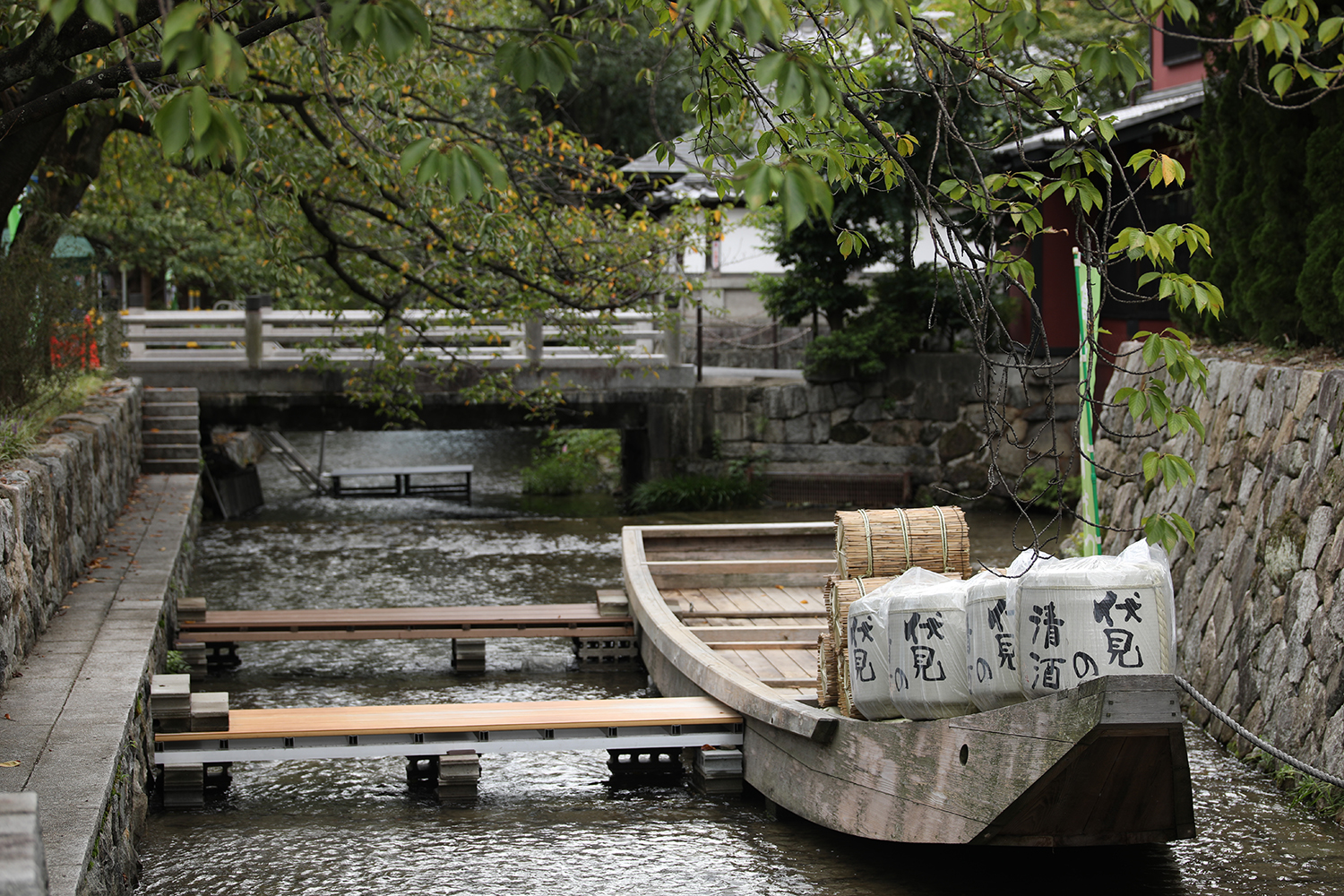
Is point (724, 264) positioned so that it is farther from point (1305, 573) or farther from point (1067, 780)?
point (1067, 780)

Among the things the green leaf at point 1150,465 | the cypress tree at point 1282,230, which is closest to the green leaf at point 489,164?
the green leaf at point 1150,465

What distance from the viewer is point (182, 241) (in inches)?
881

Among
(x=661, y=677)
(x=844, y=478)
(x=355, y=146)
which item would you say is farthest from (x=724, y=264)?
(x=661, y=677)

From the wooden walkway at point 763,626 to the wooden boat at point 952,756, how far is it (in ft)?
0.05

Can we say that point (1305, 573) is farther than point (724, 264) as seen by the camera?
No

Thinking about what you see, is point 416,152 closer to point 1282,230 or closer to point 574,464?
point 1282,230

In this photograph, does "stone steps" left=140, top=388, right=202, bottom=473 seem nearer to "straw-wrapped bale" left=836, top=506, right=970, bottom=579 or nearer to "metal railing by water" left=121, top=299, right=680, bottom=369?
"metal railing by water" left=121, top=299, right=680, bottom=369

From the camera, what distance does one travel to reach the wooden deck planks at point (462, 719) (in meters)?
6.25

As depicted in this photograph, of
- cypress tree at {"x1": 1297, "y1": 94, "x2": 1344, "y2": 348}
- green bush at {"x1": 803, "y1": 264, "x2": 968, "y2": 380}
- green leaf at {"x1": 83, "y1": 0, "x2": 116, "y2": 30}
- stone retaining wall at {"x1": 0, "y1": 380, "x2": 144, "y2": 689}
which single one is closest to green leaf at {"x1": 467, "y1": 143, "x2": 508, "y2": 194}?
green leaf at {"x1": 83, "y1": 0, "x2": 116, "y2": 30}

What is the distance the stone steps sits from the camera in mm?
14570

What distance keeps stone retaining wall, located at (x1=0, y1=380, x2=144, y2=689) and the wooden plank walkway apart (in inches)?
42.7

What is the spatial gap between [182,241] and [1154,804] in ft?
69.3

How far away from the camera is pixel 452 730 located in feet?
21.0

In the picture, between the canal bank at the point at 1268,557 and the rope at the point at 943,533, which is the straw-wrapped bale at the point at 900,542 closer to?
the rope at the point at 943,533
